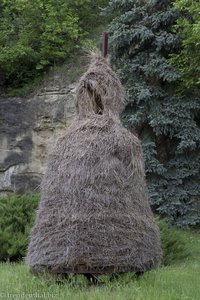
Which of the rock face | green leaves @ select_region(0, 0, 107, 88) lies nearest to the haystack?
the rock face

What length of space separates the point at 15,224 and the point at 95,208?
180 inches

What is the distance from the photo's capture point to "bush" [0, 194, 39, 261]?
9273 mm

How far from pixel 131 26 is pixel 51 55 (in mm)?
3031

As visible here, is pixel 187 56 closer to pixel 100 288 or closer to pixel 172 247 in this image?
pixel 172 247

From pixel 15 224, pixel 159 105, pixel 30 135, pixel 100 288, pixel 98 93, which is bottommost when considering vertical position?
pixel 100 288

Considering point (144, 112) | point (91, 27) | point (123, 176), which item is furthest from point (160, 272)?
point (91, 27)

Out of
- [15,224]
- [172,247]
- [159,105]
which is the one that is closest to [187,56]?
[159,105]

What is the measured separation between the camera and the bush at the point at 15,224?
9.27 m

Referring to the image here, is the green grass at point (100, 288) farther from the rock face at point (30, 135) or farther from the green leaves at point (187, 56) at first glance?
the rock face at point (30, 135)

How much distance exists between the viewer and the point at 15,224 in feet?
32.3

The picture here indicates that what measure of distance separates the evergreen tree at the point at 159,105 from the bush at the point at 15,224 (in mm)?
4025

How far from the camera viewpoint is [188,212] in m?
13.2

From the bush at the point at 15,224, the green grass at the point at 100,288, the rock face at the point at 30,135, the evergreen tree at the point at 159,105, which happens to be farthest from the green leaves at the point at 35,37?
the green grass at the point at 100,288

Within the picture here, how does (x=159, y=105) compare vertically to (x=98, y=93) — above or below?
above
